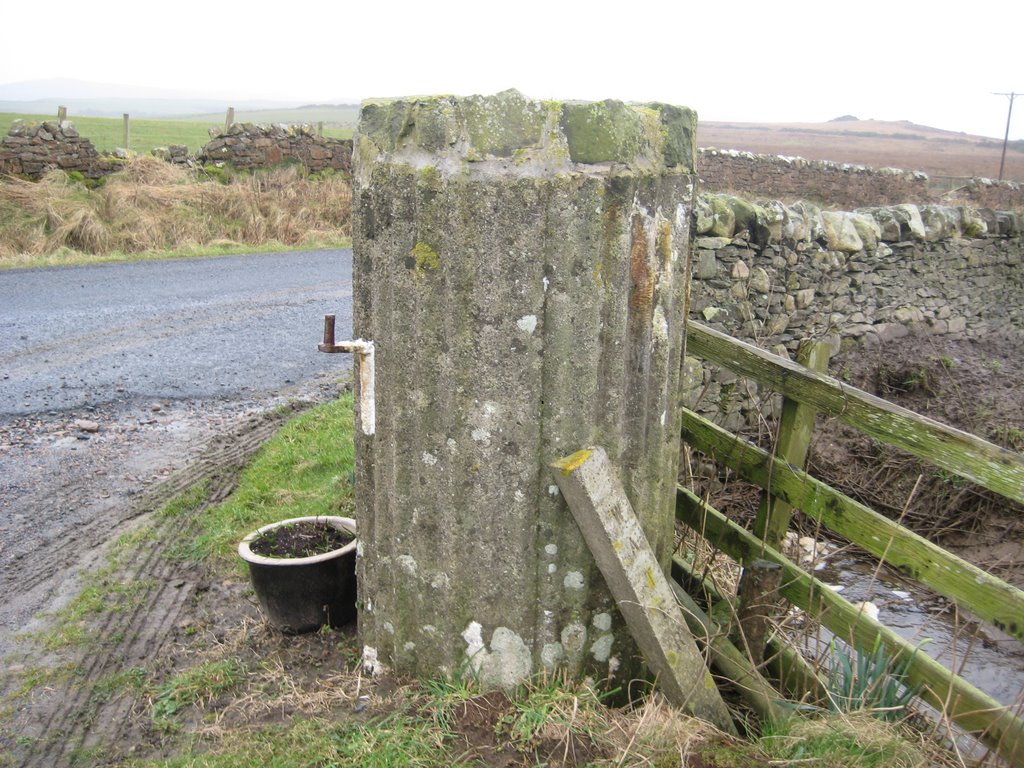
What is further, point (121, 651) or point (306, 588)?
point (121, 651)

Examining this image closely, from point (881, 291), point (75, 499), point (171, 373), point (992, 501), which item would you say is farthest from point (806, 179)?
point (75, 499)

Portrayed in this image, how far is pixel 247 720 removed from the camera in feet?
10.1

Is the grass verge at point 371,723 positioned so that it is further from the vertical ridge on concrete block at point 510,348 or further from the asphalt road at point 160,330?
the asphalt road at point 160,330

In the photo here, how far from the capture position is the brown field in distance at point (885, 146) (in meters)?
46.4

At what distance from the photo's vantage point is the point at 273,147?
18109mm

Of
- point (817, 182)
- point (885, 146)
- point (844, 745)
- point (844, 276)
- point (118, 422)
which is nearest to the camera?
point (844, 745)

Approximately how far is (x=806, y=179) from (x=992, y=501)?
1793 centimetres

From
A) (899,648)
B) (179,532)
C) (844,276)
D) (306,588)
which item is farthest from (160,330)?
(899,648)

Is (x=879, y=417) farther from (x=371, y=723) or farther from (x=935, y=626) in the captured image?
(x=935, y=626)

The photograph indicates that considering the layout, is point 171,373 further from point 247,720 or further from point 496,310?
point 496,310

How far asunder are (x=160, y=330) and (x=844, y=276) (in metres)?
7.30

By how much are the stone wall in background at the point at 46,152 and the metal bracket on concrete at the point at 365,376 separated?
14.9 meters

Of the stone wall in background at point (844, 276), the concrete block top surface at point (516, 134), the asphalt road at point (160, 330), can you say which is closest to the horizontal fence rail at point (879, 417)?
the concrete block top surface at point (516, 134)

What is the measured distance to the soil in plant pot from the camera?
A: 12.4ft
